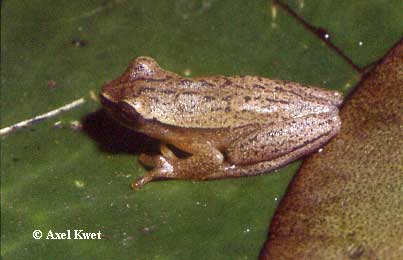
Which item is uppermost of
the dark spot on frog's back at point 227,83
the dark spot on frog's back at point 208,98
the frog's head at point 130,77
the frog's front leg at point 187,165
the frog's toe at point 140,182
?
the dark spot on frog's back at point 227,83

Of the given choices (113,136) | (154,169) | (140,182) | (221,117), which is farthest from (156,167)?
(221,117)

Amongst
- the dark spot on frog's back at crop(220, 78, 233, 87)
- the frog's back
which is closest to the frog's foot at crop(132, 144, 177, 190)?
the frog's back

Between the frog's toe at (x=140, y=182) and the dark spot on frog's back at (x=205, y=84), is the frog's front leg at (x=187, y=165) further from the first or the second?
the dark spot on frog's back at (x=205, y=84)

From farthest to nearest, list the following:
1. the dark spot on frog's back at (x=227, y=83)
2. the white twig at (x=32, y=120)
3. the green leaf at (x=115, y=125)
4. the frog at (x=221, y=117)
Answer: the white twig at (x=32, y=120) < the dark spot on frog's back at (x=227, y=83) < the frog at (x=221, y=117) < the green leaf at (x=115, y=125)

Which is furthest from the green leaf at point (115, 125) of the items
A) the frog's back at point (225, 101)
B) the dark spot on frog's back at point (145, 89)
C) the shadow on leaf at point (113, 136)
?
the dark spot on frog's back at point (145, 89)

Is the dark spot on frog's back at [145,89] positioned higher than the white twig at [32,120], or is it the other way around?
the dark spot on frog's back at [145,89]

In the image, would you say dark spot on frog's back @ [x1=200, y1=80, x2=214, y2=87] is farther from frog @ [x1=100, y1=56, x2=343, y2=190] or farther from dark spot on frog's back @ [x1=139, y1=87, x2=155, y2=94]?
dark spot on frog's back @ [x1=139, y1=87, x2=155, y2=94]

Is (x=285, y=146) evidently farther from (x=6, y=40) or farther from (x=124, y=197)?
(x=6, y=40)
